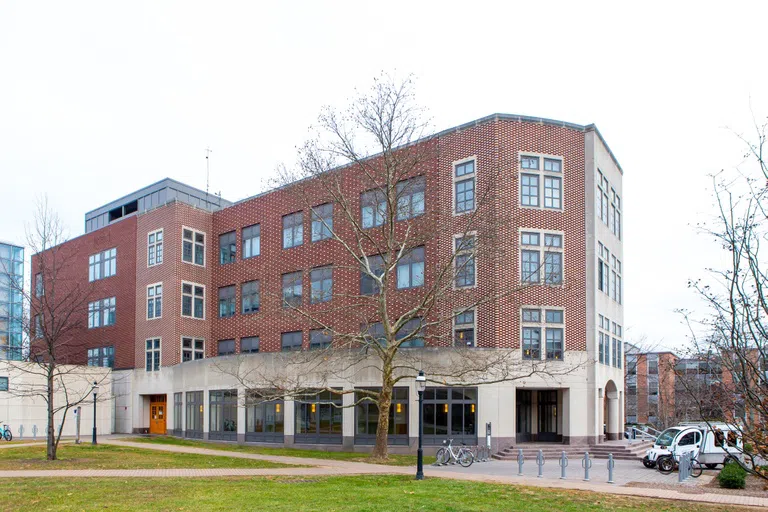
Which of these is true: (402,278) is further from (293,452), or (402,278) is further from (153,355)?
(153,355)

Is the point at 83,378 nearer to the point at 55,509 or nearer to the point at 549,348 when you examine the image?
the point at 549,348

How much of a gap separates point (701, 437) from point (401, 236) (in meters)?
16.1

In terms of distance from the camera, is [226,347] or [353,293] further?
[226,347]

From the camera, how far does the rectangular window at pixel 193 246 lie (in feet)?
152

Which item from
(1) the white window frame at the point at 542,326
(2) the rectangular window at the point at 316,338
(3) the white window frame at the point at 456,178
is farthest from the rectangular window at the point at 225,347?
(1) the white window frame at the point at 542,326

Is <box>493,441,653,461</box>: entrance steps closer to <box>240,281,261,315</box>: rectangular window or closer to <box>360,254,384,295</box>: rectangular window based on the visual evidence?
<box>360,254,384,295</box>: rectangular window

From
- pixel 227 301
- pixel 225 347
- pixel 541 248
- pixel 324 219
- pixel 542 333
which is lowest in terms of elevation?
pixel 225 347

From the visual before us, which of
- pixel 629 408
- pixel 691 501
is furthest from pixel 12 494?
pixel 629 408

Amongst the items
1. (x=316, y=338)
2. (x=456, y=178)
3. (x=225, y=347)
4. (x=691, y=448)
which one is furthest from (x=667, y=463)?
(x=225, y=347)

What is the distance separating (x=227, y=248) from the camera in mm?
46938

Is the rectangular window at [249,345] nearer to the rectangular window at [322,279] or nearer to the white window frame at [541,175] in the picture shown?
the rectangular window at [322,279]

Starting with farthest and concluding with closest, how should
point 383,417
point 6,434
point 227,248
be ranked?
point 227,248 → point 6,434 → point 383,417

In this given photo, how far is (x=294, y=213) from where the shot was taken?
42.2 meters

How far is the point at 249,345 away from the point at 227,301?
3.64m
